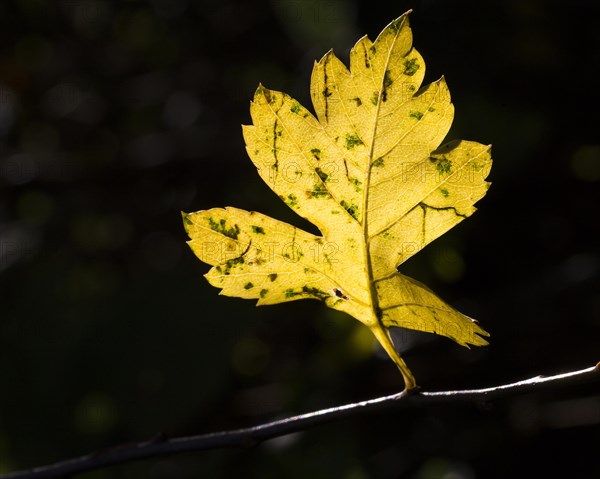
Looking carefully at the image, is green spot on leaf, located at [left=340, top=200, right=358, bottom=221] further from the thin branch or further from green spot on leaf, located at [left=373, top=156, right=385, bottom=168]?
the thin branch

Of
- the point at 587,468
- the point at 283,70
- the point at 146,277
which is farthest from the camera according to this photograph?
the point at 283,70

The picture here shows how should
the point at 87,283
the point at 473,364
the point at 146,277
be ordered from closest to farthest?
the point at 473,364, the point at 146,277, the point at 87,283

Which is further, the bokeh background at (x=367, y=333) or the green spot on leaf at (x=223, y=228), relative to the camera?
the bokeh background at (x=367, y=333)

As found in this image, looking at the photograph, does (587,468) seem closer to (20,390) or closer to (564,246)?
(564,246)

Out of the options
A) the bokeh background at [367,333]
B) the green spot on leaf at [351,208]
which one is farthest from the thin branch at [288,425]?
the bokeh background at [367,333]

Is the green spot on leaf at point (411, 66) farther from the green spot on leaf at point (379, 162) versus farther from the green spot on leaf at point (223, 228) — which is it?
the green spot on leaf at point (223, 228)

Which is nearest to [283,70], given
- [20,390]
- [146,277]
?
[146,277]

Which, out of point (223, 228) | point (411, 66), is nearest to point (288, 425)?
point (223, 228)

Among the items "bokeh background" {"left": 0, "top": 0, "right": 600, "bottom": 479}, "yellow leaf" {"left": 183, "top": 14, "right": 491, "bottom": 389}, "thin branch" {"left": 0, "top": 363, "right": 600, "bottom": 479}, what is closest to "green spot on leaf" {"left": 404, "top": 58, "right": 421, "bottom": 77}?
"yellow leaf" {"left": 183, "top": 14, "right": 491, "bottom": 389}
